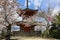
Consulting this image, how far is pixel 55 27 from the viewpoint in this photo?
23.3 metres

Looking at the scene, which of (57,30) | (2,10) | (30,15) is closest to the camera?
(2,10)

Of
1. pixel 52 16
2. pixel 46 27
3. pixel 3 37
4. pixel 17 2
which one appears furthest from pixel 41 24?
pixel 17 2

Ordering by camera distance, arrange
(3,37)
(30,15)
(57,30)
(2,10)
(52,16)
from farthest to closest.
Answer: (52,16)
(57,30)
(30,15)
(3,37)
(2,10)

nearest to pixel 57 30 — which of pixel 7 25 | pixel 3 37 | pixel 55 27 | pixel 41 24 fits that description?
pixel 55 27

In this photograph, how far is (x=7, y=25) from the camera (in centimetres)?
1588

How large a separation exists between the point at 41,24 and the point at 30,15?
3077 mm

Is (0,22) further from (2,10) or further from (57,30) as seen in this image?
(57,30)

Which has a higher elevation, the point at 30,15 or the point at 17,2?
the point at 17,2

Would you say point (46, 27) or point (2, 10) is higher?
point (2, 10)

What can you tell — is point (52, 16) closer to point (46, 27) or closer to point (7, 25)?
point (46, 27)

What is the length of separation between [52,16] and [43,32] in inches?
107

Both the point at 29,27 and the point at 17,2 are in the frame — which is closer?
the point at 17,2

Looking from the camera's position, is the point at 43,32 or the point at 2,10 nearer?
the point at 2,10

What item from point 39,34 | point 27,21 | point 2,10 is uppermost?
A: point 2,10
